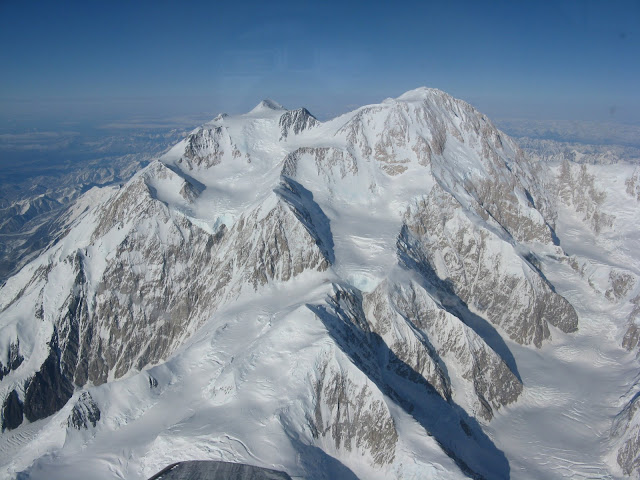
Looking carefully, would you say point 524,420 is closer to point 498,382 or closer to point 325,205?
point 498,382

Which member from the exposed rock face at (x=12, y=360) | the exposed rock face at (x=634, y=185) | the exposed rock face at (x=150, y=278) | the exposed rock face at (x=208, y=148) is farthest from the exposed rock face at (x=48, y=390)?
the exposed rock face at (x=634, y=185)

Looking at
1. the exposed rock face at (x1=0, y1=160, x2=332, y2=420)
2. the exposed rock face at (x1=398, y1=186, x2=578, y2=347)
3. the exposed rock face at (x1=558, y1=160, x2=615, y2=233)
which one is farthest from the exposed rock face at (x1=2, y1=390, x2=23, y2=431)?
the exposed rock face at (x1=558, y1=160, x2=615, y2=233)

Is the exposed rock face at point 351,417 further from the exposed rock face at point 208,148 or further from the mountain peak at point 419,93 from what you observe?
the mountain peak at point 419,93

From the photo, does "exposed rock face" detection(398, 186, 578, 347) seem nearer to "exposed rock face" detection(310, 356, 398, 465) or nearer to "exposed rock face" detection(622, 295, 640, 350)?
"exposed rock face" detection(622, 295, 640, 350)

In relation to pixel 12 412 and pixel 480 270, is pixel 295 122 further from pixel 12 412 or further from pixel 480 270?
pixel 12 412

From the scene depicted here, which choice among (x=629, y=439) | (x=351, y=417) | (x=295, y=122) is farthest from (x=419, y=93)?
(x=351, y=417)
